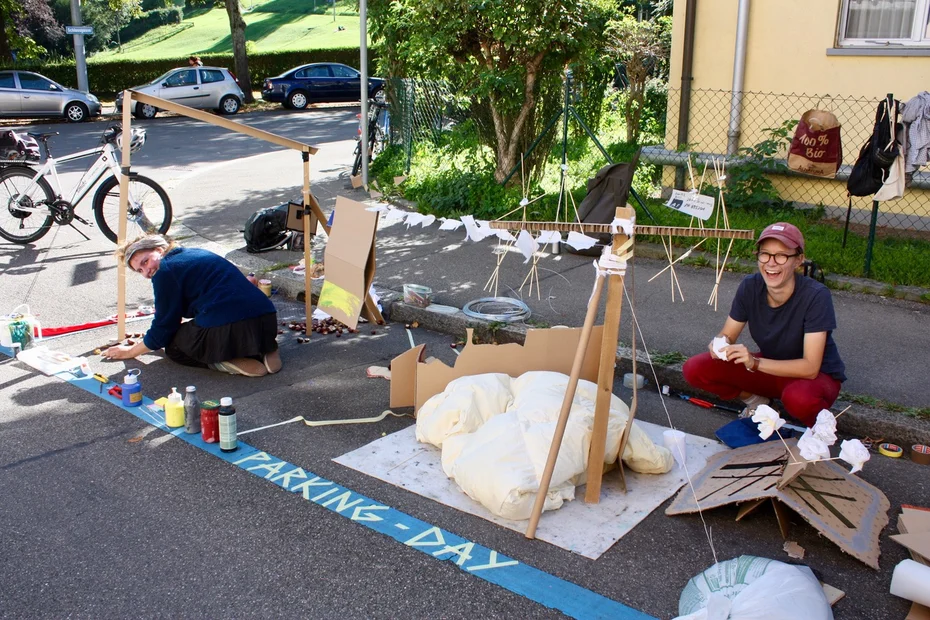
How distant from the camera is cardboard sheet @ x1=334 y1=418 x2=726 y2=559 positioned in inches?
143

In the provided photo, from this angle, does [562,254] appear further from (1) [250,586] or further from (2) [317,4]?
(2) [317,4]

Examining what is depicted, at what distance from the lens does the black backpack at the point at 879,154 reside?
639 centimetres

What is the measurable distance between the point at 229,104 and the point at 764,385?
76.4 feet

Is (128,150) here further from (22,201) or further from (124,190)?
(22,201)

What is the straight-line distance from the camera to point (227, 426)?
14.5ft

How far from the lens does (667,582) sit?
10.9 feet

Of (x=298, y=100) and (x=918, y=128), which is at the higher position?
(x=918, y=128)

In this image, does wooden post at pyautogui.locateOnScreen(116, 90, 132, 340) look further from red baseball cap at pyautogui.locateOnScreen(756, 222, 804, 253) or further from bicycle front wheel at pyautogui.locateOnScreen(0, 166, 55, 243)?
red baseball cap at pyautogui.locateOnScreen(756, 222, 804, 253)

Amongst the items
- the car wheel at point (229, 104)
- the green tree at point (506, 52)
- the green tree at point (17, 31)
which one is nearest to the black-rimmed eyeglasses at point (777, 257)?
the green tree at point (506, 52)

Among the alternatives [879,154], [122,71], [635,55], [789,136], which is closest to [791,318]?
[879,154]

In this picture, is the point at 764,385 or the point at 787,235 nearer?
the point at 787,235

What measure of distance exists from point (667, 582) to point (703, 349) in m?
2.61

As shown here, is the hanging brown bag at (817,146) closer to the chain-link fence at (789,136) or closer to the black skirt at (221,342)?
the chain-link fence at (789,136)

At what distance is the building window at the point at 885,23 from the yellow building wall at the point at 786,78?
17cm
